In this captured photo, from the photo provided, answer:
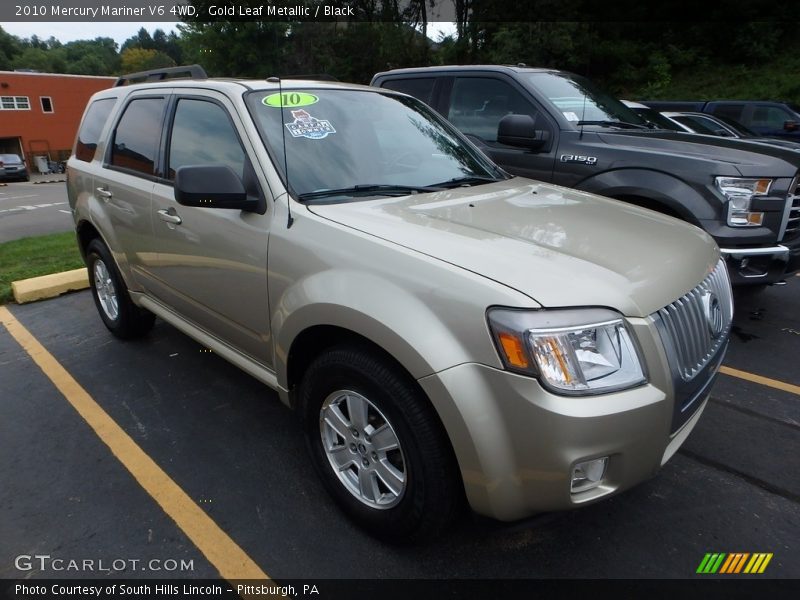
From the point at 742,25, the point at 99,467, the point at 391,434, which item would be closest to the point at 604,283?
the point at 391,434

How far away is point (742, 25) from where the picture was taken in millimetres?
25156

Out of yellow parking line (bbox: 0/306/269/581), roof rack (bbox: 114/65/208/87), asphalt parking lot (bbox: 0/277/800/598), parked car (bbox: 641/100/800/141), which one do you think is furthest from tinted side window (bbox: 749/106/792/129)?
yellow parking line (bbox: 0/306/269/581)

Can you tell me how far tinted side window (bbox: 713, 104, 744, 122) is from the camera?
13.5 metres

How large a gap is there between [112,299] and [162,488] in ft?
7.25

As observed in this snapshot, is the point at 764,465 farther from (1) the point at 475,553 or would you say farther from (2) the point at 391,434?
(2) the point at 391,434

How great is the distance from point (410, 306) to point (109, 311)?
3516 millimetres

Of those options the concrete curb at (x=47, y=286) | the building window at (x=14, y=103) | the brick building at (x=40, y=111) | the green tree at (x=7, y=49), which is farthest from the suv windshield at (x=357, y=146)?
the green tree at (x=7, y=49)

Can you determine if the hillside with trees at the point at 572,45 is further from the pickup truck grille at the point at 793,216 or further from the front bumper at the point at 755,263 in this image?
the front bumper at the point at 755,263

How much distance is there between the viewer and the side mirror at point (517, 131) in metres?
4.31

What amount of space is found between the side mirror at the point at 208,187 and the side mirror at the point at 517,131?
255 cm

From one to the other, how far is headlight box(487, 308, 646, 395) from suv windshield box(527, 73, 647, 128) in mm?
3340

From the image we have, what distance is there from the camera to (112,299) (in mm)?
4398

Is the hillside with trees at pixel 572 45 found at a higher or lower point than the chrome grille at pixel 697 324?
higher

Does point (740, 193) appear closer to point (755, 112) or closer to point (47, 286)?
point (47, 286)
